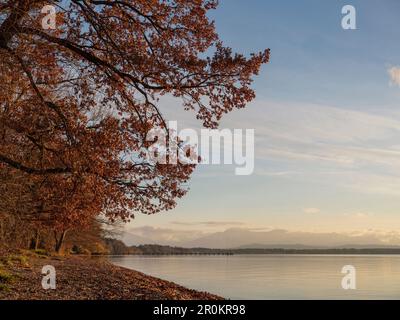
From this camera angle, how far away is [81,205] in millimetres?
17250

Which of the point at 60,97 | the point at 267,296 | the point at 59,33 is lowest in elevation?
the point at 267,296

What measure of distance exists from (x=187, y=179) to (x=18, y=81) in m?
6.49

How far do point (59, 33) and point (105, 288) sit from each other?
31.9ft

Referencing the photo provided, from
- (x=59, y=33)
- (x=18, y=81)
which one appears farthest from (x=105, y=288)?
(x=59, y=33)

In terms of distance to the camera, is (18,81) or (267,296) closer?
(18,81)

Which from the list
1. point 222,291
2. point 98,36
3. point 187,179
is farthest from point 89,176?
point 222,291

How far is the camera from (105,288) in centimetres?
1894

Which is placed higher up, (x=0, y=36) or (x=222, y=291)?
(x=0, y=36)
